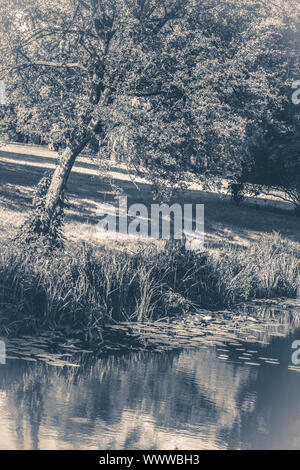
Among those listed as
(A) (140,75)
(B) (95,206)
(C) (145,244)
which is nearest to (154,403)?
(A) (140,75)

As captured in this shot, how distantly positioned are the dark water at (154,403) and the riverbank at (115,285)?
192 cm

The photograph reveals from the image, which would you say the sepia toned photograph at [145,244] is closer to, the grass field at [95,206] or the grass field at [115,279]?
the grass field at [115,279]

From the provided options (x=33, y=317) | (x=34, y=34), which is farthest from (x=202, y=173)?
→ (x=33, y=317)

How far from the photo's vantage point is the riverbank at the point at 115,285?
1447 cm

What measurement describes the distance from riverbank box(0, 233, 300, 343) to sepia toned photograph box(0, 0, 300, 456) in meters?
0.05

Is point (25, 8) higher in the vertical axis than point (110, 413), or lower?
higher

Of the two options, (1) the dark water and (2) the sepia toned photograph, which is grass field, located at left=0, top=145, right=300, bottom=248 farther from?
(1) the dark water

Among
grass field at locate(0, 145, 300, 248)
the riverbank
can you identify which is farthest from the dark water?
grass field at locate(0, 145, 300, 248)

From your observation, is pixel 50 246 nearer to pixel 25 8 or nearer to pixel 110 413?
pixel 25 8

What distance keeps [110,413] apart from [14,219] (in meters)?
20.1

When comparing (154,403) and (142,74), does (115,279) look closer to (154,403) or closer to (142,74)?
(154,403)

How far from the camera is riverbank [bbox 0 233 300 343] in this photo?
14.5 m

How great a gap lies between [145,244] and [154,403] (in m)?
16.2

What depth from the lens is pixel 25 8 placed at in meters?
23.3
